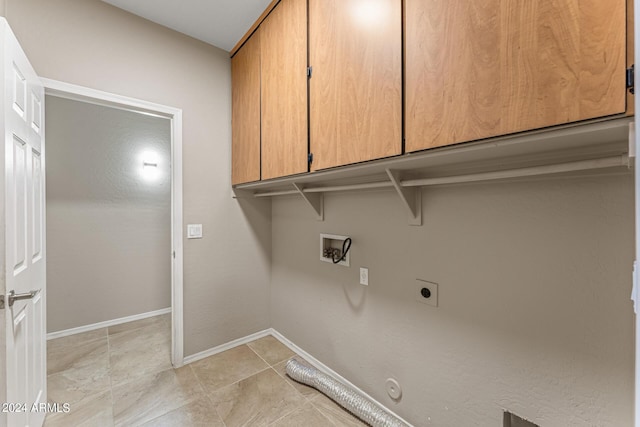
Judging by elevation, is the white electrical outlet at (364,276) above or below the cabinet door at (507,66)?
below

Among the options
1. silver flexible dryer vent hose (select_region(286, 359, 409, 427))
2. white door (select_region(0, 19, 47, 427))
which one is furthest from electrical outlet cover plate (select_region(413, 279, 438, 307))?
white door (select_region(0, 19, 47, 427))

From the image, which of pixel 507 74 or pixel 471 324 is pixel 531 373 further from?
pixel 507 74

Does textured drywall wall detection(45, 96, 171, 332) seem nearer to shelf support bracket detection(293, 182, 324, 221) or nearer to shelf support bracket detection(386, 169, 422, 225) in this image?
shelf support bracket detection(293, 182, 324, 221)

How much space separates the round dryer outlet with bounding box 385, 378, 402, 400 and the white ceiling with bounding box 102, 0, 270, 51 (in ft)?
8.56

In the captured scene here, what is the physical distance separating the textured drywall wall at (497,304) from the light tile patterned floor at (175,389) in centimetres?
42

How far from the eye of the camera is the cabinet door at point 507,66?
622mm

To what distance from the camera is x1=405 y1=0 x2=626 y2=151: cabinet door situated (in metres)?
0.62

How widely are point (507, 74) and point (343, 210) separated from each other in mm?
1221

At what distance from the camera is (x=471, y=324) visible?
120 centimetres

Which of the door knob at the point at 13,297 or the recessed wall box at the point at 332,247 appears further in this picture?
the recessed wall box at the point at 332,247

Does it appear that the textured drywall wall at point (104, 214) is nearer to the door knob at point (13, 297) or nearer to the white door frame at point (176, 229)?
the white door frame at point (176, 229)

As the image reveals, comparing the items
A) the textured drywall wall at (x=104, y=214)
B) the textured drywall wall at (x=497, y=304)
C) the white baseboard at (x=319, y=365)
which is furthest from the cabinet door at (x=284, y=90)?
the textured drywall wall at (x=104, y=214)

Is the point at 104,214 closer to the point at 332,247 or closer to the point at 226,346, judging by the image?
the point at 226,346

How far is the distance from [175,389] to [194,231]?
1.16 metres
